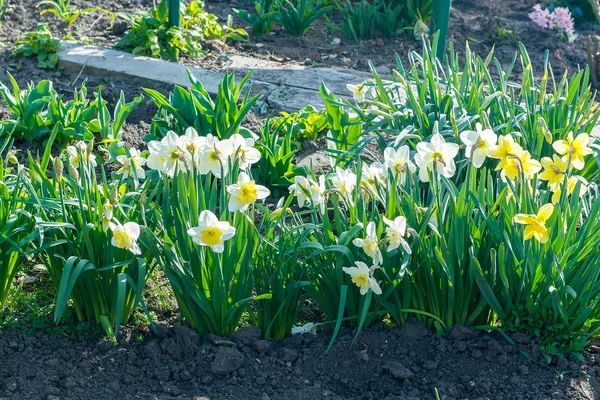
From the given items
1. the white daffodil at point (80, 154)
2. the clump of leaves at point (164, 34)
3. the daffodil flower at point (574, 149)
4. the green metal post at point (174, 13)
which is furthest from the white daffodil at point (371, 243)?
the green metal post at point (174, 13)

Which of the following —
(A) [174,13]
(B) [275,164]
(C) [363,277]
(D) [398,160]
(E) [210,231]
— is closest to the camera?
(E) [210,231]

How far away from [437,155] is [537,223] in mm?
343

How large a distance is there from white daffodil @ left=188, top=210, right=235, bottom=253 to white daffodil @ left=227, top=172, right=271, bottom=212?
0.10 meters

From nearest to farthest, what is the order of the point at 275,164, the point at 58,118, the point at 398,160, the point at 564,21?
the point at 398,160 < the point at 275,164 < the point at 58,118 < the point at 564,21

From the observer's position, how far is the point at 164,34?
470 cm

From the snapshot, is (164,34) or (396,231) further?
(164,34)

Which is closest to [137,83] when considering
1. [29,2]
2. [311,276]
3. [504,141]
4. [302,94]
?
[302,94]

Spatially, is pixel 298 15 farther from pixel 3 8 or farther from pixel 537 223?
pixel 537 223

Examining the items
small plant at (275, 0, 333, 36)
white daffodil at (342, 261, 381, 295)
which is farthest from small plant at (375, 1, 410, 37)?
white daffodil at (342, 261, 381, 295)

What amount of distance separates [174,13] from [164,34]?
133 millimetres

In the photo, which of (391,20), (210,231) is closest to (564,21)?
(391,20)

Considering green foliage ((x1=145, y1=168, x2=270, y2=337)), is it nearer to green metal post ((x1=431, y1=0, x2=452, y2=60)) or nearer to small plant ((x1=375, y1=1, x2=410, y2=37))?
green metal post ((x1=431, y1=0, x2=452, y2=60))

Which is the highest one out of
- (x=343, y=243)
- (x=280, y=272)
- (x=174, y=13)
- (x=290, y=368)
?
(x=174, y=13)

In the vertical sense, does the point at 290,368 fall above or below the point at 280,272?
below
